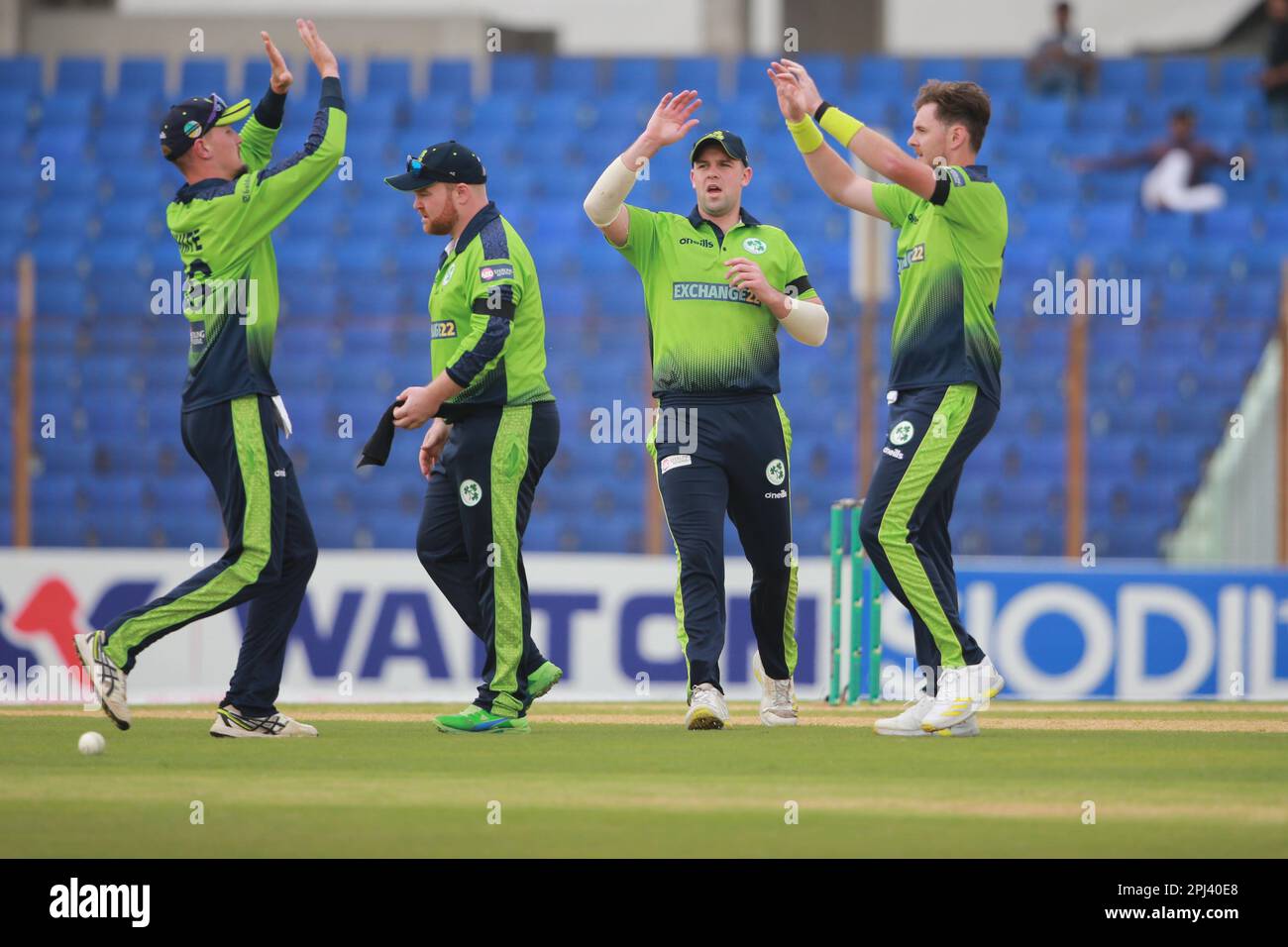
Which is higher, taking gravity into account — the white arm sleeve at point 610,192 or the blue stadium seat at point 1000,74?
the blue stadium seat at point 1000,74

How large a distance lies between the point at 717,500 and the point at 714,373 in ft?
1.58

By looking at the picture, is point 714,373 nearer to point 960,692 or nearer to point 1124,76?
point 960,692

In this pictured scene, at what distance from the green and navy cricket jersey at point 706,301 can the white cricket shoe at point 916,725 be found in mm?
1318

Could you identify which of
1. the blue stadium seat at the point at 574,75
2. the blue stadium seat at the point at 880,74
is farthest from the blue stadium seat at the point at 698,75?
the blue stadium seat at the point at 880,74

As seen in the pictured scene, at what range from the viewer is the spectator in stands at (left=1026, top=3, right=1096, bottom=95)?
17766mm

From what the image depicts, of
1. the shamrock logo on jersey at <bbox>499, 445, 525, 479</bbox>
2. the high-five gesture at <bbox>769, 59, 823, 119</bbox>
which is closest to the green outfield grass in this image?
the shamrock logo on jersey at <bbox>499, 445, 525, 479</bbox>

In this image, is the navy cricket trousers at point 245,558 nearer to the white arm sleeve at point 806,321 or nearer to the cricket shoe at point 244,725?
the cricket shoe at point 244,725

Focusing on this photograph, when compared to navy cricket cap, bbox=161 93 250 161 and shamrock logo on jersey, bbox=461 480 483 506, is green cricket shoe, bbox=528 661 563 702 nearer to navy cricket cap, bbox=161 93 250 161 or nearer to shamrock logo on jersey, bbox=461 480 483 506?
shamrock logo on jersey, bbox=461 480 483 506

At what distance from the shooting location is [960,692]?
694 cm

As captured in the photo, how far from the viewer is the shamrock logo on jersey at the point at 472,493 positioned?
23.0 feet

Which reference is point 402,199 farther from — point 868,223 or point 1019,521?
point 1019,521

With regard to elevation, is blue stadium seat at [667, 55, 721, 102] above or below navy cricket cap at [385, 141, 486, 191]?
above

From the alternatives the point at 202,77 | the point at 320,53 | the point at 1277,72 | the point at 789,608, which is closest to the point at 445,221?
the point at 320,53

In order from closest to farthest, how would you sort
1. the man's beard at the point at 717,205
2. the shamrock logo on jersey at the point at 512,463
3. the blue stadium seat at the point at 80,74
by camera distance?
1. the shamrock logo on jersey at the point at 512,463
2. the man's beard at the point at 717,205
3. the blue stadium seat at the point at 80,74
